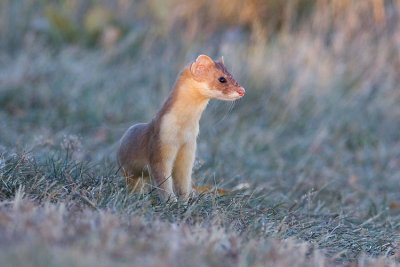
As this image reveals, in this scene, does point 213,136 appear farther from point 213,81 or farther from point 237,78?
point 213,81

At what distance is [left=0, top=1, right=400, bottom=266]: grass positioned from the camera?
119 inches

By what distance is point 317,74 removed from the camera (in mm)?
8289

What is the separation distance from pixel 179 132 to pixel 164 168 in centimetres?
24

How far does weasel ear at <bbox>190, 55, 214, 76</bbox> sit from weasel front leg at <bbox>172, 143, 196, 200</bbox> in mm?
454

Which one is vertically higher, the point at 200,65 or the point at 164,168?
the point at 200,65

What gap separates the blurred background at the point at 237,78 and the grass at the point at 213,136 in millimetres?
23

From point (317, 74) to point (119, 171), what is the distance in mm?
4455

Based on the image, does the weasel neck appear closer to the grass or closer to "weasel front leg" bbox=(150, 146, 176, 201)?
"weasel front leg" bbox=(150, 146, 176, 201)

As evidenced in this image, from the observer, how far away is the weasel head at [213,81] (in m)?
4.16

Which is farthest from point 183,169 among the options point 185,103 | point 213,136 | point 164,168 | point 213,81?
point 213,136

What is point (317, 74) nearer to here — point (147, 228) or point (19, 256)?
point (147, 228)

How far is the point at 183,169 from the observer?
4.25m

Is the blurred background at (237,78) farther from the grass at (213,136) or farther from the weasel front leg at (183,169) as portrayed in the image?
the weasel front leg at (183,169)

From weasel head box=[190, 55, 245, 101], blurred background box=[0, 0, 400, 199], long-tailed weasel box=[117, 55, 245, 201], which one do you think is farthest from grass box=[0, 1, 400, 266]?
weasel head box=[190, 55, 245, 101]
